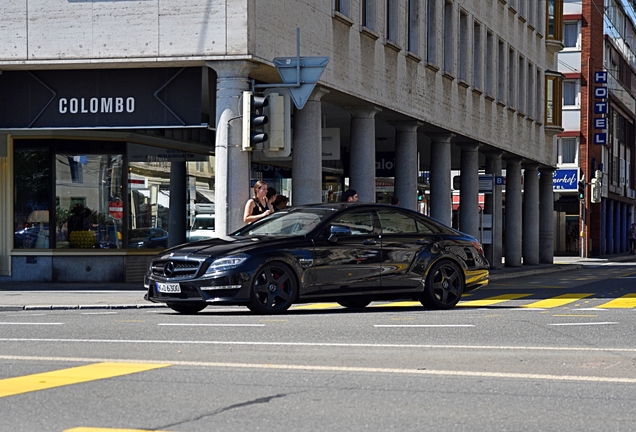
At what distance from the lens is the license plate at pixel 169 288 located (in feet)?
47.9

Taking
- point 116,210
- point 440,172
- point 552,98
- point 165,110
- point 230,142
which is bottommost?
point 116,210

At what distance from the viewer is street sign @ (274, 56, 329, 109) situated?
811 inches

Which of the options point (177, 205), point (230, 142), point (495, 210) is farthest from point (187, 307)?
point (495, 210)

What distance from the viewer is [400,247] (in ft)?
52.6

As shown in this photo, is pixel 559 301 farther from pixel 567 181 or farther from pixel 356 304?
pixel 567 181

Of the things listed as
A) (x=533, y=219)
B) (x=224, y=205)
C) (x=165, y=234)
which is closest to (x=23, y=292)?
(x=224, y=205)

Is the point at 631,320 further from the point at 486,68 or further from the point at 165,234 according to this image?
the point at 486,68

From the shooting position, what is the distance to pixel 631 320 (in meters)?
14.3

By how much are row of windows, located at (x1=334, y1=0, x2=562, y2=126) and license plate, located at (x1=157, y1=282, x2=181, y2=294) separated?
11.8 metres

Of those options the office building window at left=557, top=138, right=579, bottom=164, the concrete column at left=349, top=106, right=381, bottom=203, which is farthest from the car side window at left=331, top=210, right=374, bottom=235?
the office building window at left=557, top=138, right=579, bottom=164

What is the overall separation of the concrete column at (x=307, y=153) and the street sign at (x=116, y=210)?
360cm

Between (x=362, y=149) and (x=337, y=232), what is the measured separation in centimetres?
1253

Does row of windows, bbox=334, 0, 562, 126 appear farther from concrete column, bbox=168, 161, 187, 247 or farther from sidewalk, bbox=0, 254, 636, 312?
sidewalk, bbox=0, 254, 636, 312

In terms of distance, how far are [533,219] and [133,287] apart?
2647 cm
